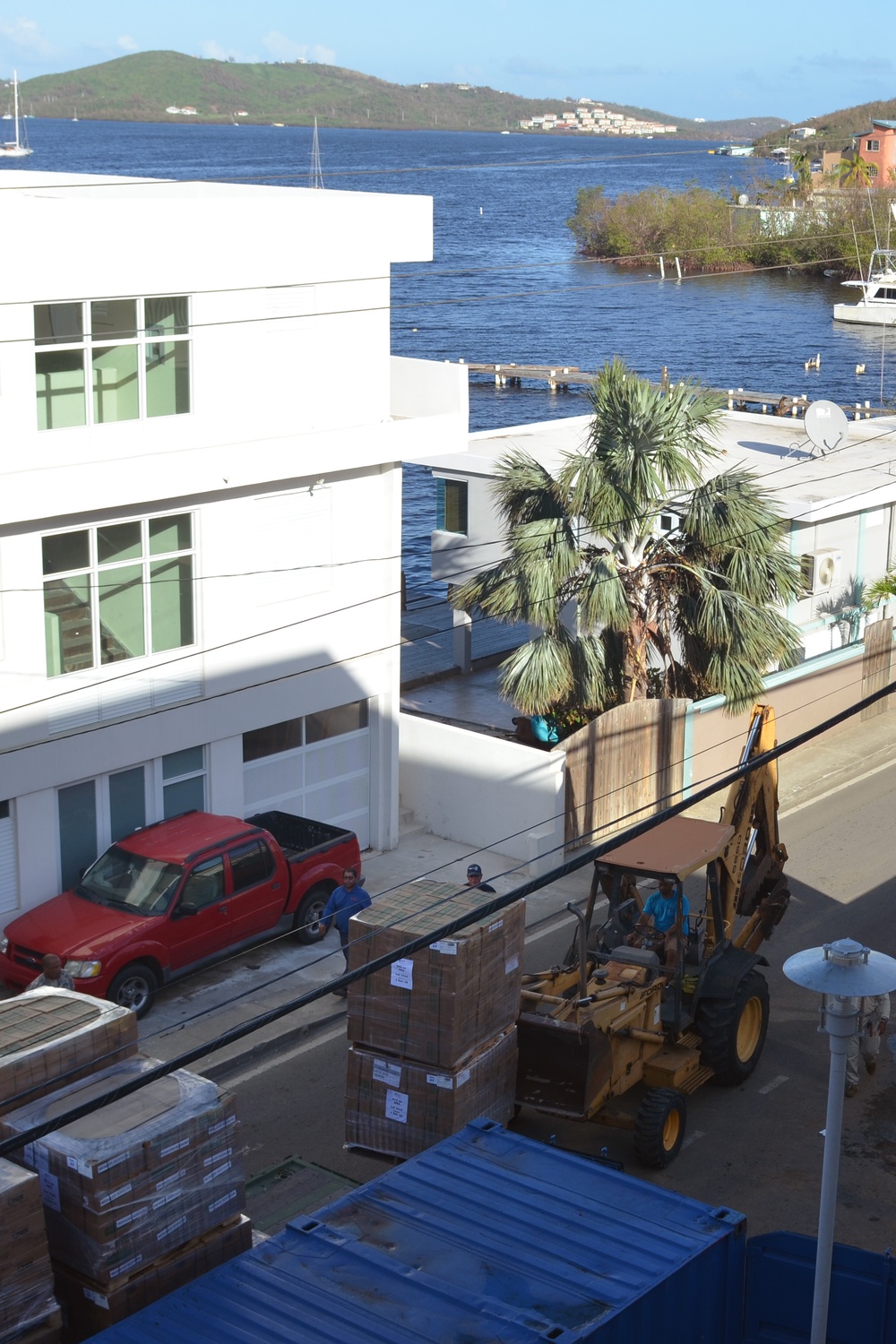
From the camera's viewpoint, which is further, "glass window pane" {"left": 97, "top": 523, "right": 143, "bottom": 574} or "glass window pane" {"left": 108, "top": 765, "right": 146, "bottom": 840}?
"glass window pane" {"left": 108, "top": 765, "right": 146, "bottom": 840}

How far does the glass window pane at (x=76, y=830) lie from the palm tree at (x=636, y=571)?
253 inches

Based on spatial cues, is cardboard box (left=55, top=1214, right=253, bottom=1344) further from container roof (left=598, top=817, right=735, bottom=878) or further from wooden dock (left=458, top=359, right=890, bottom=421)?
wooden dock (left=458, top=359, right=890, bottom=421)

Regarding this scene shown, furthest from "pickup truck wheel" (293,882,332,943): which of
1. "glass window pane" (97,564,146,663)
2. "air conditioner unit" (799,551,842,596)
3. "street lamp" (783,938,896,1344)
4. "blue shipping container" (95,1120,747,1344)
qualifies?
"air conditioner unit" (799,551,842,596)

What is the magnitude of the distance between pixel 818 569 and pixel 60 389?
15.7m

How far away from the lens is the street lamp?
8.24 metres

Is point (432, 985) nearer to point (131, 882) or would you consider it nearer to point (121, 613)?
point (131, 882)

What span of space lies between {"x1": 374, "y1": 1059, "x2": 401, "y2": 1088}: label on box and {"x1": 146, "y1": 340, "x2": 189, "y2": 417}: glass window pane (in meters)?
8.70

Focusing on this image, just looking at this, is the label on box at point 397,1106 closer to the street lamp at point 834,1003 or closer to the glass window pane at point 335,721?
the street lamp at point 834,1003

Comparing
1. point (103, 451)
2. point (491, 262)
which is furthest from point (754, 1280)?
point (491, 262)

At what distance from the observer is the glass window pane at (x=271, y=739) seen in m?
19.8

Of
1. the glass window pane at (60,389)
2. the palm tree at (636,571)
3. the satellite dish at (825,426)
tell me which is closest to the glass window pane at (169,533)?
the glass window pane at (60,389)

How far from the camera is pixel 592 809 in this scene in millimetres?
21641

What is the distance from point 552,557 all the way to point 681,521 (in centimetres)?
209

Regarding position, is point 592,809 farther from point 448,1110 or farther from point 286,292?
point 448,1110
